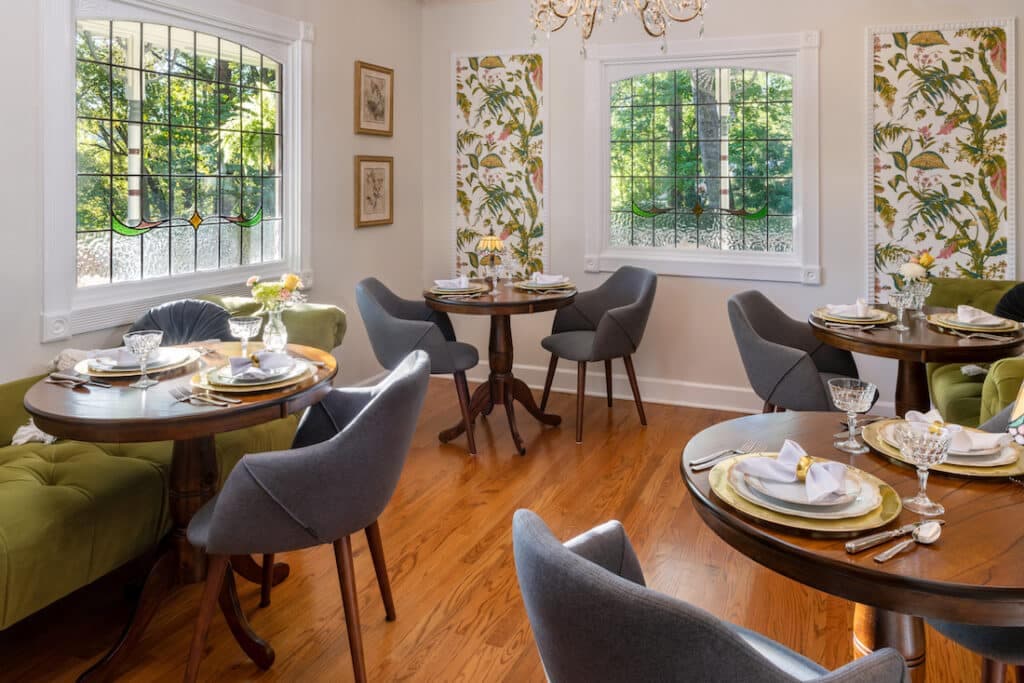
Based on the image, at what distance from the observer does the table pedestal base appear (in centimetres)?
163

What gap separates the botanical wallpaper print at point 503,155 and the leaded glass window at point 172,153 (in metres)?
1.54

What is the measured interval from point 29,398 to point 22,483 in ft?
1.04

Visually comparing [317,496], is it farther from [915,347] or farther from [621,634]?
[915,347]

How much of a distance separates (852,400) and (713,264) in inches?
132

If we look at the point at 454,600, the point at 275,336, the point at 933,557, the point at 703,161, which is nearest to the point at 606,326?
the point at 703,161

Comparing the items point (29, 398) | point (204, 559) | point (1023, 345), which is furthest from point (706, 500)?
point (1023, 345)

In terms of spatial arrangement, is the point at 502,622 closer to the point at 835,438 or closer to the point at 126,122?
the point at 835,438

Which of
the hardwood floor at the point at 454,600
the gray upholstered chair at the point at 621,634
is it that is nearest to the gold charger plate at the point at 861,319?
the hardwood floor at the point at 454,600

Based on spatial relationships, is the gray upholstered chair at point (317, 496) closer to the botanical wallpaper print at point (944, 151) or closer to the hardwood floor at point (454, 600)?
the hardwood floor at point (454, 600)

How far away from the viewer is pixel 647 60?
5.09 meters

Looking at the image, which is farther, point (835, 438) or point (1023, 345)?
point (1023, 345)

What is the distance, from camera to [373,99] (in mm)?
5164

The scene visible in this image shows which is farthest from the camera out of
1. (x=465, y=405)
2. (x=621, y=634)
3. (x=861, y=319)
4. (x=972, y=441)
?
(x=465, y=405)

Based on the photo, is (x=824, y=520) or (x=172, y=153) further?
(x=172, y=153)
